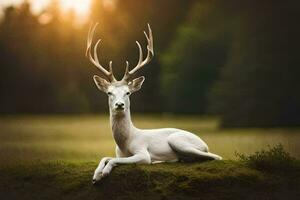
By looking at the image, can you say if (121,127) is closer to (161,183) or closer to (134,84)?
(134,84)

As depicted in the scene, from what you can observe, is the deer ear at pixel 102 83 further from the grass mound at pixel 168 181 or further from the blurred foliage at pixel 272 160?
the blurred foliage at pixel 272 160

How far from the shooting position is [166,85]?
2583 cm

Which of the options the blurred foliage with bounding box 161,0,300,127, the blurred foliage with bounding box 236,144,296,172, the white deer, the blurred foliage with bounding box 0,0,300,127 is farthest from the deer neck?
the blurred foliage with bounding box 161,0,300,127

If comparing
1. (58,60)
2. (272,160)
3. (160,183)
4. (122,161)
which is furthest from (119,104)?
(58,60)

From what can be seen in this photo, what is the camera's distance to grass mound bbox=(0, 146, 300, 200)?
7.42 m

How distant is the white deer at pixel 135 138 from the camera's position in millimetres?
7612

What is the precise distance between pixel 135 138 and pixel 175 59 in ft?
60.5

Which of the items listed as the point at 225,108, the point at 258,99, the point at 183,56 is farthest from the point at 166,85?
the point at 258,99

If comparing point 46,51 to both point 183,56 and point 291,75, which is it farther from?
Answer: point 291,75

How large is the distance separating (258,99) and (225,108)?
1.70m

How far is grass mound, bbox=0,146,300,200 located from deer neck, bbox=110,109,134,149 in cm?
A: 45

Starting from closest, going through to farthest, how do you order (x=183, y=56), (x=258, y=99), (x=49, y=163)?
(x=49, y=163) < (x=258, y=99) < (x=183, y=56)

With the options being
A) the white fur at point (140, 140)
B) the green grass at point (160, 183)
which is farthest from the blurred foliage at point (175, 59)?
the green grass at point (160, 183)

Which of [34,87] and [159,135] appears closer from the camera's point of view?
[159,135]
